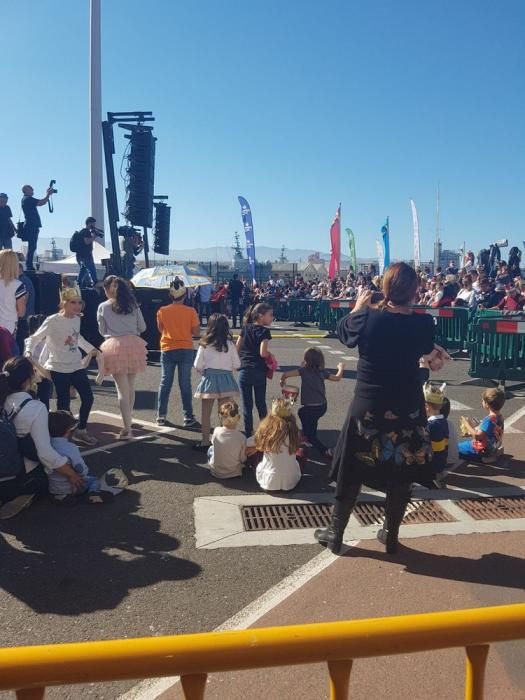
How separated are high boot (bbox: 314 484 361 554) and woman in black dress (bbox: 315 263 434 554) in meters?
0.08

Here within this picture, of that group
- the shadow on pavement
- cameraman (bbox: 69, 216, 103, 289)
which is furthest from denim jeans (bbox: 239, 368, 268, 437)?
cameraman (bbox: 69, 216, 103, 289)

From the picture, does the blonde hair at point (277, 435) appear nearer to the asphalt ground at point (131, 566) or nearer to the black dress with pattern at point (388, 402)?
the asphalt ground at point (131, 566)

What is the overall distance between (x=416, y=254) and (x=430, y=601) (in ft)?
114

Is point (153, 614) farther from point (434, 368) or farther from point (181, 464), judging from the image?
point (181, 464)

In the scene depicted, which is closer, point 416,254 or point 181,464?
point 181,464

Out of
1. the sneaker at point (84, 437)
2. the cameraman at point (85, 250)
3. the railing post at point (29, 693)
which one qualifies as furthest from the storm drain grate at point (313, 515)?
the cameraman at point (85, 250)

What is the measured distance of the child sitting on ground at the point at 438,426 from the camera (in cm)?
541

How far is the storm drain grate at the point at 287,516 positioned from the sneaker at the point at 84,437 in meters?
2.42

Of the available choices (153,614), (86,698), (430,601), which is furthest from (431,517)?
(86,698)

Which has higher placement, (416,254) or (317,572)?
(416,254)

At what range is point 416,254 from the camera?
36.4 metres

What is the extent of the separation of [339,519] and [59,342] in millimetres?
3591

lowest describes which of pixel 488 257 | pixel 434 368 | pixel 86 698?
pixel 86 698

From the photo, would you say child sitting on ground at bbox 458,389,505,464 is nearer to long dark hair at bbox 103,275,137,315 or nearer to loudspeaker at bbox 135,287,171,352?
long dark hair at bbox 103,275,137,315
